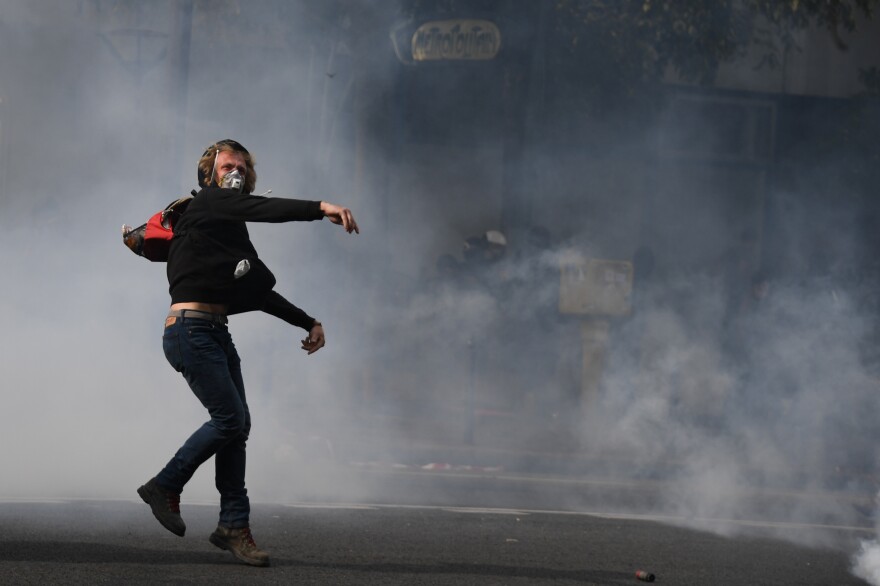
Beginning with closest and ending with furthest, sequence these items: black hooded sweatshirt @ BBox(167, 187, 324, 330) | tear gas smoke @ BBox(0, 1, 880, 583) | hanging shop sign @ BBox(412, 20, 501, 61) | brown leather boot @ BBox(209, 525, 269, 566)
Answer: black hooded sweatshirt @ BBox(167, 187, 324, 330)
brown leather boot @ BBox(209, 525, 269, 566)
tear gas smoke @ BBox(0, 1, 880, 583)
hanging shop sign @ BBox(412, 20, 501, 61)

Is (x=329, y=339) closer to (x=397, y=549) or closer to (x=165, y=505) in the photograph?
(x=397, y=549)

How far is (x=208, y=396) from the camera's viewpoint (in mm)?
4543

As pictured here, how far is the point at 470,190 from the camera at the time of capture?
50.6 ft

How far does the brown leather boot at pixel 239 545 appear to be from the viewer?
4.62m

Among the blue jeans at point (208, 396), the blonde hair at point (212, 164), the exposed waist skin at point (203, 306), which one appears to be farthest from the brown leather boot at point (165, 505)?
the blonde hair at point (212, 164)

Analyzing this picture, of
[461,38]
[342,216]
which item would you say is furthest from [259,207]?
[461,38]

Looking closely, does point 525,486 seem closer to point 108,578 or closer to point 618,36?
point 108,578

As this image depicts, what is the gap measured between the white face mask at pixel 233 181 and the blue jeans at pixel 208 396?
1.44 feet

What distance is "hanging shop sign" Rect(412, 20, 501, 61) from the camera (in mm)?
11648

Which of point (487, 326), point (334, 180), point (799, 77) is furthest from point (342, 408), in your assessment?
point (799, 77)

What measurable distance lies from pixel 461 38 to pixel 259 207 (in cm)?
752

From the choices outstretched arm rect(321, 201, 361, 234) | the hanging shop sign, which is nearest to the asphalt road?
outstretched arm rect(321, 201, 361, 234)

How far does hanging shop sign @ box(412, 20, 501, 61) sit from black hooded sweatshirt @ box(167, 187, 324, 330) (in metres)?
7.25

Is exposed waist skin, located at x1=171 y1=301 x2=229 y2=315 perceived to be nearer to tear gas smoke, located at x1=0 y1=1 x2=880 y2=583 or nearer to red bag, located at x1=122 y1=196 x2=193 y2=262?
red bag, located at x1=122 y1=196 x2=193 y2=262
